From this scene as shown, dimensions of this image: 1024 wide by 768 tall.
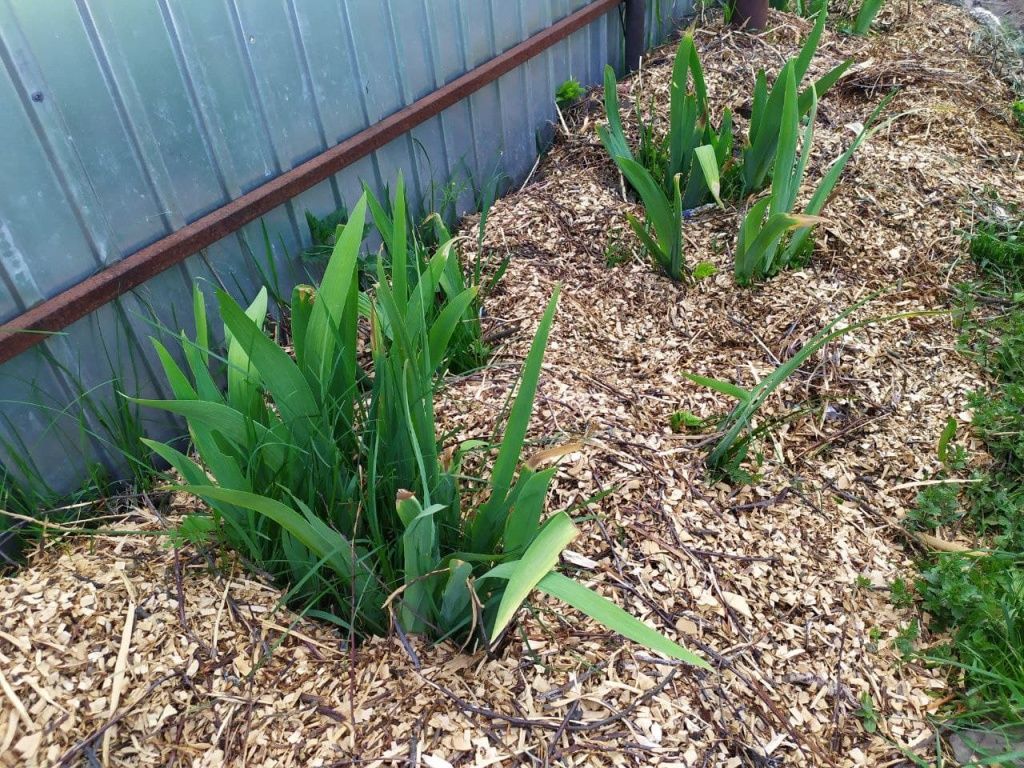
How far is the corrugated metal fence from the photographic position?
1506mm

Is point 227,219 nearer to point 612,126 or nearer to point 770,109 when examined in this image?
point 612,126

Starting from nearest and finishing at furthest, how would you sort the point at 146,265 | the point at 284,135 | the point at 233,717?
1. the point at 233,717
2. the point at 146,265
3. the point at 284,135

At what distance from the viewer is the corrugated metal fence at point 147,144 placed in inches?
59.3

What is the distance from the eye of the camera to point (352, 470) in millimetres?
1380

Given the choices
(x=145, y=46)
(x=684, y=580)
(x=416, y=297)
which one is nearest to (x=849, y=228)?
(x=684, y=580)

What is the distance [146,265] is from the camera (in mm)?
1717

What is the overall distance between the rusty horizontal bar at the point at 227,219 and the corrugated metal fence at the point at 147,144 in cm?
3

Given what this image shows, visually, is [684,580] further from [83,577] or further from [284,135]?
[284,135]

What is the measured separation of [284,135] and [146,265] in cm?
53

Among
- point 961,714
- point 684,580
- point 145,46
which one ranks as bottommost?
point 961,714

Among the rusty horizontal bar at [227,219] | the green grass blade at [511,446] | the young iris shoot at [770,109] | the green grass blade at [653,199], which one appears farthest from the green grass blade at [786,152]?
the green grass blade at [511,446]

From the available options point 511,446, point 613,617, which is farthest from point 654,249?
point 613,617

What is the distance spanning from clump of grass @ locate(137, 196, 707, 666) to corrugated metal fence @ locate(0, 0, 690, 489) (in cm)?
39

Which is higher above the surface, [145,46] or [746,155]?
[145,46]
